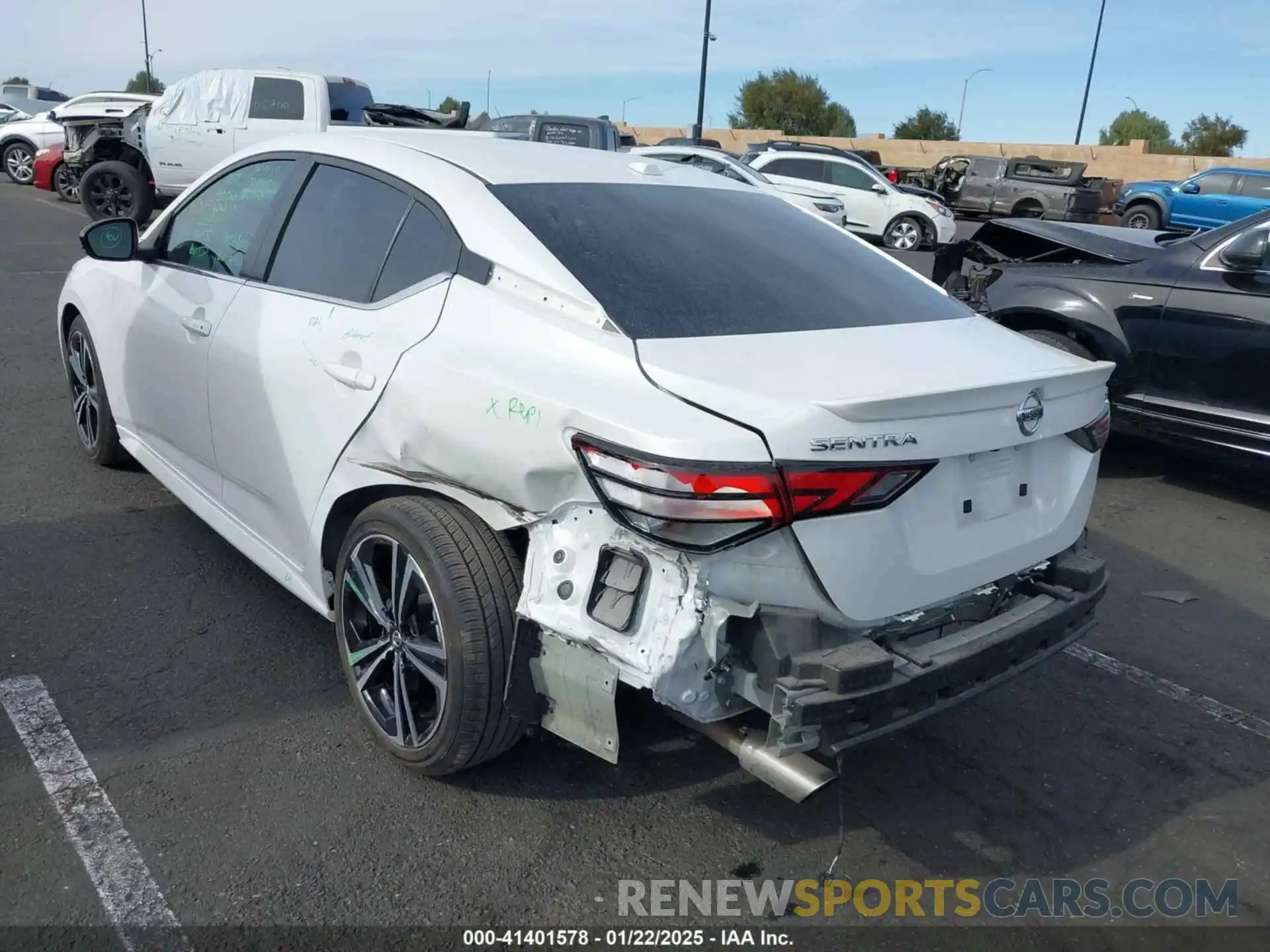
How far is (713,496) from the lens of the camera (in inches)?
87.2

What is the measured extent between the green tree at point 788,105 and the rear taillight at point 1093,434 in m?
67.8

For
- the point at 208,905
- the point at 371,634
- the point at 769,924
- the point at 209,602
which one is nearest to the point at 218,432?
the point at 209,602

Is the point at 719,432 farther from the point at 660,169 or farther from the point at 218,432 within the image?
the point at 218,432

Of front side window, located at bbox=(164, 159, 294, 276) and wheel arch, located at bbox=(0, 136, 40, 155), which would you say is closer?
front side window, located at bbox=(164, 159, 294, 276)

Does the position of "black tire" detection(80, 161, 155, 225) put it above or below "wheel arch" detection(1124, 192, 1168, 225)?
below

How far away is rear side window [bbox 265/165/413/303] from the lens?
125 inches

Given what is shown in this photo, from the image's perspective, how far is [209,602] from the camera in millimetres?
3961

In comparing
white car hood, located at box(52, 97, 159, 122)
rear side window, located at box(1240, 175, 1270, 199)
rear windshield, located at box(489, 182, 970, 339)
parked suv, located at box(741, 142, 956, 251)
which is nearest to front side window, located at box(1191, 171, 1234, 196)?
rear side window, located at box(1240, 175, 1270, 199)

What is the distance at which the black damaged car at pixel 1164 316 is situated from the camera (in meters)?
5.67

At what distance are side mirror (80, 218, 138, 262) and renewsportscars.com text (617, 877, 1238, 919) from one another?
3075mm

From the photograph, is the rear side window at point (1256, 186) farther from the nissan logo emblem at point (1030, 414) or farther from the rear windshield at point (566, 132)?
the nissan logo emblem at point (1030, 414)

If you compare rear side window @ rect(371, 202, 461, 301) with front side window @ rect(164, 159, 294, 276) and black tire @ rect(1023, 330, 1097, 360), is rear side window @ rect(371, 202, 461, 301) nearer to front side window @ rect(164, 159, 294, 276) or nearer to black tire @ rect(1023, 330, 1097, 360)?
front side window @ rect(164, 159, 294, 276)

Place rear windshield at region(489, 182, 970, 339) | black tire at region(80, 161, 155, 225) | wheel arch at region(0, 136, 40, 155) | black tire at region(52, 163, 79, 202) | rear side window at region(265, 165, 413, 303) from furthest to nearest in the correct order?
wheel arch at region(0, 136, 40, 155) → black tire at region(52, 163, 79, 202) → black tire at region(80, 161, 155, 225) → rear side window at region(265, 165, 413, 303) → rear windshield at region(489, 182, 970, 339)

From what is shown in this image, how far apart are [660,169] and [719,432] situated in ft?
5.58
